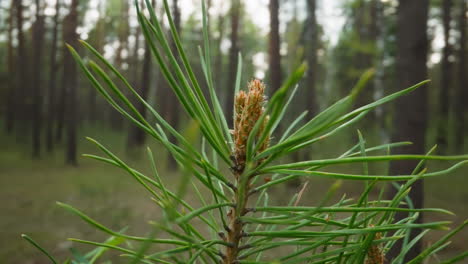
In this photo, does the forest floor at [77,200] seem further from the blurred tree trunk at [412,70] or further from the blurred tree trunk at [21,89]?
the blurred tree trunk at [21,89]

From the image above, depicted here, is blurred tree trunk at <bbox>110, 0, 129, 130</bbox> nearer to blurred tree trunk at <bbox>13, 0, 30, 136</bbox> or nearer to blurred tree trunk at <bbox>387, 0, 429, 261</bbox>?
blurred tree trunk at <bbox>13, 0, 30, 136</bbox>

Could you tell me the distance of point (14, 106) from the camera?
2006cm

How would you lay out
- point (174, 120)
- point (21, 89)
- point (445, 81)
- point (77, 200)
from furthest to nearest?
point (21, 89)
point (445, 81)
point (174, 120)
point (77, 200)

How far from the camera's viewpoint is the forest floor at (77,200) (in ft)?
17.0

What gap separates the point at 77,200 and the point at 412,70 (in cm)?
742

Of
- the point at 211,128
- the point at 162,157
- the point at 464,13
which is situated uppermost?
the point at 464,13

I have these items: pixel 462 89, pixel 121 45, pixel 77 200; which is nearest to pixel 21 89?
pixel 121 45

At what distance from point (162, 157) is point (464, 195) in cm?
1138

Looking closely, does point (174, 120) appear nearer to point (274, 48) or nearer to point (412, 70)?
point (274, 48)

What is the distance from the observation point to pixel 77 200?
7656 millimetres

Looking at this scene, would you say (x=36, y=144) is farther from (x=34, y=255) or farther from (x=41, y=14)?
(x=34, y=255)

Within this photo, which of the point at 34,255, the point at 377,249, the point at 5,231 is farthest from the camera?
the point at 5,231

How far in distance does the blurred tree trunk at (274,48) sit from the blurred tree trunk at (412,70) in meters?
5.09

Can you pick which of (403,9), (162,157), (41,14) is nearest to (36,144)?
(162,157)
